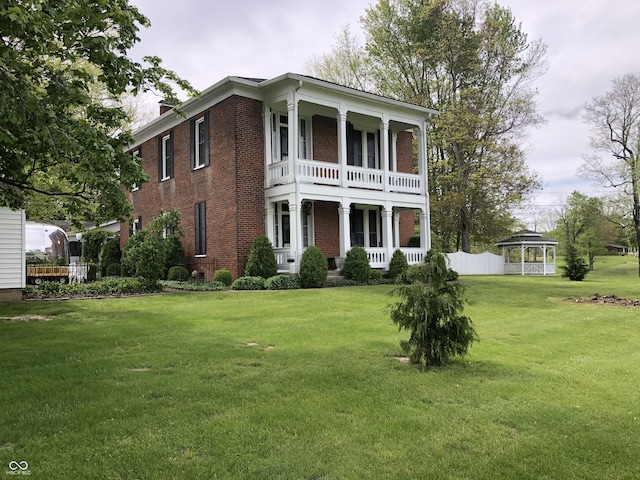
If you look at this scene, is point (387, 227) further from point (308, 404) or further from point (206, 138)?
point (308, 404)

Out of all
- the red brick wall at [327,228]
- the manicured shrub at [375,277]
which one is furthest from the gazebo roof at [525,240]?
the manicured shrub at [375,277]

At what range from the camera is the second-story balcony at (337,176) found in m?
16.6

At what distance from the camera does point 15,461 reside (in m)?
3.22

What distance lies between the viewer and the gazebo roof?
3127 centimetres

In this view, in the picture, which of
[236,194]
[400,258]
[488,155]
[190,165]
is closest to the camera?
[236,194]

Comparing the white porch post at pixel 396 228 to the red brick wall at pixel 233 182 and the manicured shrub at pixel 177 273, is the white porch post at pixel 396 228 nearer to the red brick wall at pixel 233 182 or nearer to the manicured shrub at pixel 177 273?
the red brick wall at pixel 233 182

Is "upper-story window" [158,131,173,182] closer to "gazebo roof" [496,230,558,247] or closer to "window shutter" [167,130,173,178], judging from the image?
"window shutter" [167,130,173,178]

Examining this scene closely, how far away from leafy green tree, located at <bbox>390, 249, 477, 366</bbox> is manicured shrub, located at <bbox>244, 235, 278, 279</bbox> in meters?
10.4


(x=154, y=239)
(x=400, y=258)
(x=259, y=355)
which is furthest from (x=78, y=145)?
(x=400, y=258)

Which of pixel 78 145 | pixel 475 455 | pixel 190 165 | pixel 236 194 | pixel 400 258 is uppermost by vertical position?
pixel 190 165

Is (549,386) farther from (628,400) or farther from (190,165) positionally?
(190,165)

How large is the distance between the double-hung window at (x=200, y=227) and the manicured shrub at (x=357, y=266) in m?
5.70

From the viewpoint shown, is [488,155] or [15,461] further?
[488,155]

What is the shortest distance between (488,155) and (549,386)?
86.9 ft
